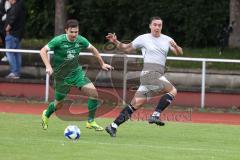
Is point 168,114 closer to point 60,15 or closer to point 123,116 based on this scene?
point 123,116

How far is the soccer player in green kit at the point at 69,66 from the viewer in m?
14.0

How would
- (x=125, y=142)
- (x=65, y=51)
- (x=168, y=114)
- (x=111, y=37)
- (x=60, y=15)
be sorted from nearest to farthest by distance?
(x=125, y=142), (x=111, y=37), (x=65, y=51), (x=168, y=114), (x=60, y=15)

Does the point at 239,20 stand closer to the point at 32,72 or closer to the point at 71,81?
the point at 32,72

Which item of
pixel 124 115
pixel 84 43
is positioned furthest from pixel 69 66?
pixel 124 115

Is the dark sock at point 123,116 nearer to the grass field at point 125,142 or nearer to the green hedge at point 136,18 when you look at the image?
the grass field at point 125,142

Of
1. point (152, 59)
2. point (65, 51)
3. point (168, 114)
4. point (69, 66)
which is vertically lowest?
point (168, 114)

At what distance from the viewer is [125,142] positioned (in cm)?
1281

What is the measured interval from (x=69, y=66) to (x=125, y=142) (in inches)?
87.1

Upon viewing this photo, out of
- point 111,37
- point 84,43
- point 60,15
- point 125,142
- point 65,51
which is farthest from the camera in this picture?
point 60,15

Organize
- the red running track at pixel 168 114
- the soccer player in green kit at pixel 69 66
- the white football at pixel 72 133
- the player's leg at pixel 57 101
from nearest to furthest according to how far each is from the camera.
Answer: the white football at pixel 72 133 < the soccer player in green kit at pixel 69 66 < the player's leg at pixel 57 101 < the red running track at pixel 168 114

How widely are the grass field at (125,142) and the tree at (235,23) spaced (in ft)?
29.5

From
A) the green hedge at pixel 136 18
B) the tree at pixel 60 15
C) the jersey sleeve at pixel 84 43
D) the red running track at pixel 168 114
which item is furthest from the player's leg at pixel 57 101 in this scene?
the green hedge at pixel 136 18

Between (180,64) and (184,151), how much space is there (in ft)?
32.6

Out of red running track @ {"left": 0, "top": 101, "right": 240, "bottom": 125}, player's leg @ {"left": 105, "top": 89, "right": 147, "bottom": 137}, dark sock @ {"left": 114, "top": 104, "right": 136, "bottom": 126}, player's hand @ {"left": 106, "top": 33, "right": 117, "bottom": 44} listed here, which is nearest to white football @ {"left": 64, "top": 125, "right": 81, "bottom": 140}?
player's leg @ {"left": 105, "top": 89, "right": 147, "bottom": 137}
